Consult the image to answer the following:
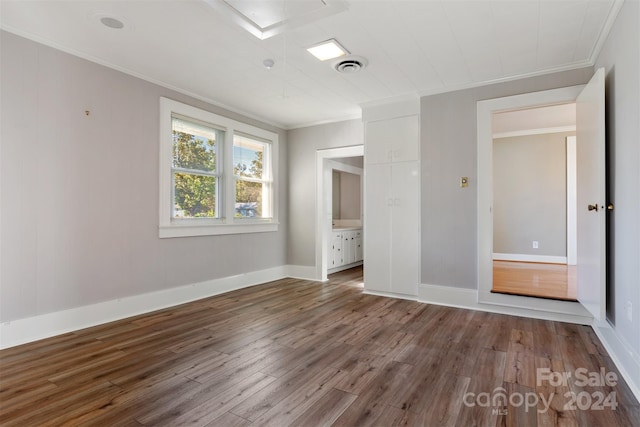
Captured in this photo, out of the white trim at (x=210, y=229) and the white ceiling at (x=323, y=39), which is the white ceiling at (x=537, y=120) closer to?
the white ceiling at (x=323, y=39)

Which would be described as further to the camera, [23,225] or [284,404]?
[23,225]

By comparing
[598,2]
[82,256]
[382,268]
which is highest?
[598,2]

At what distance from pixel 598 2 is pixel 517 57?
0.87 metres

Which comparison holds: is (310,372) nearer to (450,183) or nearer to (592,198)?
(592,198)

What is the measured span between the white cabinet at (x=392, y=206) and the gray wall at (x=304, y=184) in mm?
951

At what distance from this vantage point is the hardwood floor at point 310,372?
71.3 inches

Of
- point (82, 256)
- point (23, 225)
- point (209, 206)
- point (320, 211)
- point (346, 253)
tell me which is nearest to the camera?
point (23, 225)

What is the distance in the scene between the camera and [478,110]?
12.7ft

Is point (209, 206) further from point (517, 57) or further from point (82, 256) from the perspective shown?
point (517, 57)

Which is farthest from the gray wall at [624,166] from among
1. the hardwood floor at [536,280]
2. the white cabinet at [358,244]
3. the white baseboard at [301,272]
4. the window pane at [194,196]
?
the white cabinet at [358,244]

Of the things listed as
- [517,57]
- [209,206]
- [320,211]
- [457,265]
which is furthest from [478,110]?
[209,206]

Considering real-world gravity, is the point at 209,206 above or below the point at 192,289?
above

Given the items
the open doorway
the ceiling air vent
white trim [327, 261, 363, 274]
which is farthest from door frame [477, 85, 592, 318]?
white trim [327, 261, 363, 274]

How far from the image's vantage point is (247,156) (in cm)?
520
